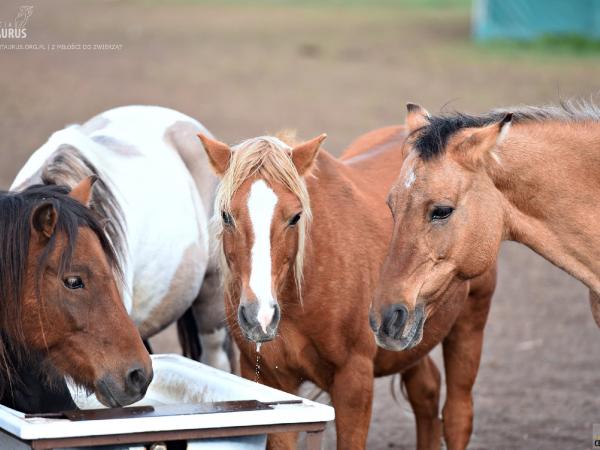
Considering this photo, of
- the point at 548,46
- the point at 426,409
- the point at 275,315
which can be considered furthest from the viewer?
the point at 548,46

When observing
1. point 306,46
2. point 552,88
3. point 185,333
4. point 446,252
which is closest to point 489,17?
point 306,46

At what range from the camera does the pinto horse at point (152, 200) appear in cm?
481

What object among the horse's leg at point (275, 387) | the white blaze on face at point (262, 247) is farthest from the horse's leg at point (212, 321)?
the white blaze on face at point (262, 247)

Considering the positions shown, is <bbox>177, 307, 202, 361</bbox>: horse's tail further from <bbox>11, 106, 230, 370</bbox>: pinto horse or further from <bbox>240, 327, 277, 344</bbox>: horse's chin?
<bbox>240, 327, 277, 344</bbox>: horse's chin

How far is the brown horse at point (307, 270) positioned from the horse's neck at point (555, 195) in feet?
1.50

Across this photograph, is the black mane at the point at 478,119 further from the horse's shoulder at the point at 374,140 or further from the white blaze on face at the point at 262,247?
the horse's shoulder at the point at 374,140

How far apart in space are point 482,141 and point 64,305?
65.5 inches

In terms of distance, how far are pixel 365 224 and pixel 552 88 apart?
12.3 m

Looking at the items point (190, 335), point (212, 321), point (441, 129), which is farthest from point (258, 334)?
point (190, 335)

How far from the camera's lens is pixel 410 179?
13.1 ft

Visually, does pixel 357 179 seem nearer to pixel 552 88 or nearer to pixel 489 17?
pixel 552 88

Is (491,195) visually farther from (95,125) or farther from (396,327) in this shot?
(95,125)

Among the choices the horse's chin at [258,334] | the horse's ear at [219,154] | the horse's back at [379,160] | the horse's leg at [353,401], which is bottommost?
the horse's leg at [353,401]

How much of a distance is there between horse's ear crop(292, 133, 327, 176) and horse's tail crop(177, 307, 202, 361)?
66.9 inches
